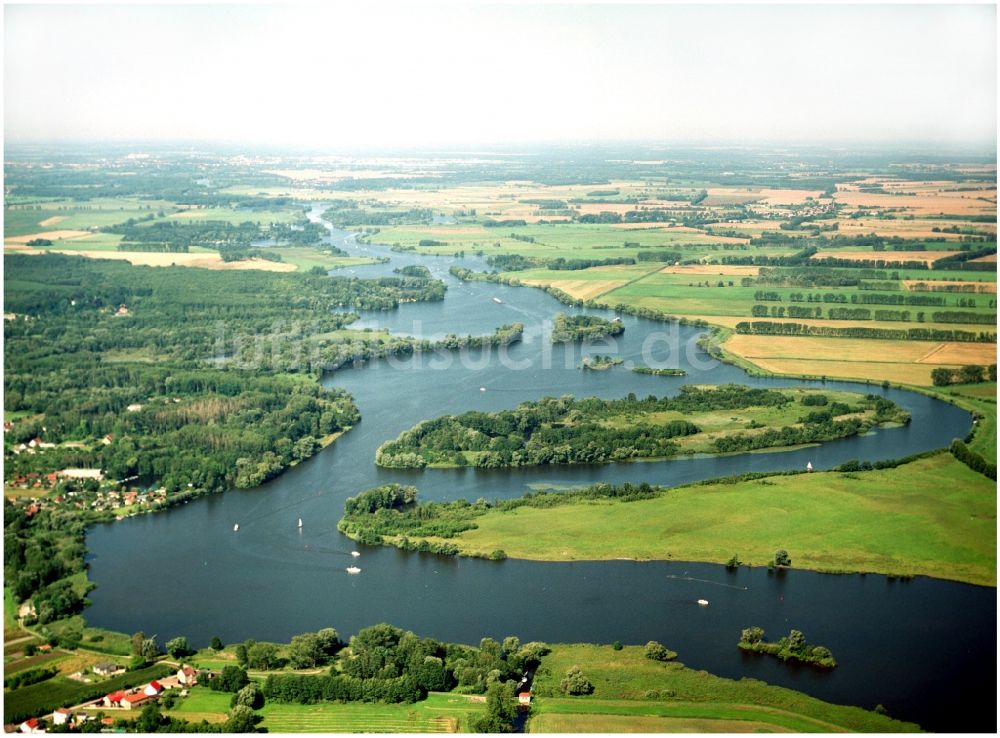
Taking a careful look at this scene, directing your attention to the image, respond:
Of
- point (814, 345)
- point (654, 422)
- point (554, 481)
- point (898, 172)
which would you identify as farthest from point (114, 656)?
point (898, 172)

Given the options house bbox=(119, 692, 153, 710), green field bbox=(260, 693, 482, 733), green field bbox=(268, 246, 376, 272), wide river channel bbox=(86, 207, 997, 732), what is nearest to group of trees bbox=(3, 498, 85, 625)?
wide river channel bbox=(86, 207, 997, 732)

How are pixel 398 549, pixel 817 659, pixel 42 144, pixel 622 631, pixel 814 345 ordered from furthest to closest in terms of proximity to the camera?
pixel 42 144
pixel 814 345
pixel 398 549
pixel 622 631
pixel 817 659

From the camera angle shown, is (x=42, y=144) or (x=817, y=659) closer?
(x=817, y=659)

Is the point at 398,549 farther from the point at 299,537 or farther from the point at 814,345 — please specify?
the point at 814,345

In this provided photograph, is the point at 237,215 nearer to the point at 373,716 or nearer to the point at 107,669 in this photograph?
the point at 107,669

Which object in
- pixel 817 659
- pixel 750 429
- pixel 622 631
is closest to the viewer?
pixel 817 659

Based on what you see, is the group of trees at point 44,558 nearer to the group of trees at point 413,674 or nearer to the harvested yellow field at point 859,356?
the group of trees at point 413,674

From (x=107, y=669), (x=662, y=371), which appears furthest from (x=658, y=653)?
(x=662, y=371)
